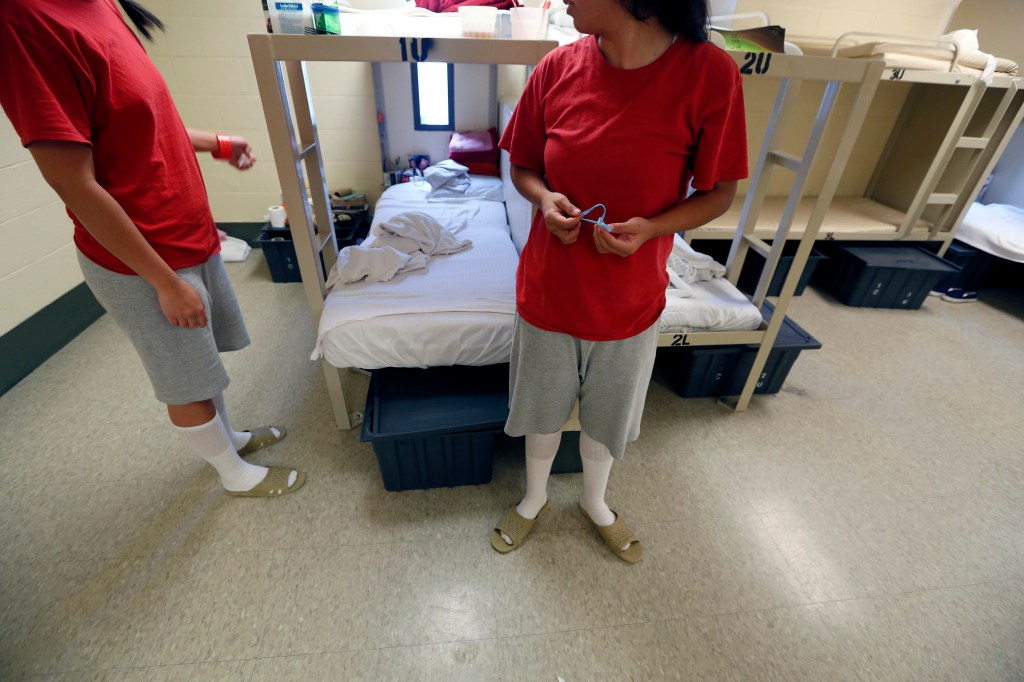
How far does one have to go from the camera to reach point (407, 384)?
64.6 inches

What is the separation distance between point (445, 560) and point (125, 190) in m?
1.26

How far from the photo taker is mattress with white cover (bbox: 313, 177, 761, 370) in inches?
60.3

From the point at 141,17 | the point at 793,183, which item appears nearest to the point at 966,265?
the point at 793,183

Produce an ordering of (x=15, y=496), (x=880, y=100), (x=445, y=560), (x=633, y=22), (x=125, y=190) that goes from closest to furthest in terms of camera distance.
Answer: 1. (x=633, y=22)
2. (x=125, y=190)
3. (x=445, y=560)
4. (x=15, y=496)
5. (x=880, y=100)

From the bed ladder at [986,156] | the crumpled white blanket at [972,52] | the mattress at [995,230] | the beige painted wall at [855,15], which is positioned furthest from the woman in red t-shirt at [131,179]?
the mattress at [995,230]

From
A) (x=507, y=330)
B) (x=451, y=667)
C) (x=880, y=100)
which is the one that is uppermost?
(x=880, y=100)

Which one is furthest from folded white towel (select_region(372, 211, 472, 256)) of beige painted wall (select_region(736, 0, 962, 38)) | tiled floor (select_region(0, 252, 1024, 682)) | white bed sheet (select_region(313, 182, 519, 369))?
beige painted wall (select_region(736, 0, 962, 38))

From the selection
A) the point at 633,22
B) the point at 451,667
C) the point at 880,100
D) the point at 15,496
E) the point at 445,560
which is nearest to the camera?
the point at 633,22

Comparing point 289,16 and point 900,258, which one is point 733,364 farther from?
point 289,16

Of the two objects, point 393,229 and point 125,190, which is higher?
point 125,190

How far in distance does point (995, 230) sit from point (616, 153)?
11.6ft

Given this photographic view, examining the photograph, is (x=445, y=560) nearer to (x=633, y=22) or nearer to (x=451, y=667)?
(x=451, y=667)

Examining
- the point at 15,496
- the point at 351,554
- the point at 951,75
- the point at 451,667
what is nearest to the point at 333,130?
the point at 15,496

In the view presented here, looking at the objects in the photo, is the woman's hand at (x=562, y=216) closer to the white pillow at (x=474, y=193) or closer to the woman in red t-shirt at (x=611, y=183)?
the woman in red t-shirt at (x=611, y=183)
